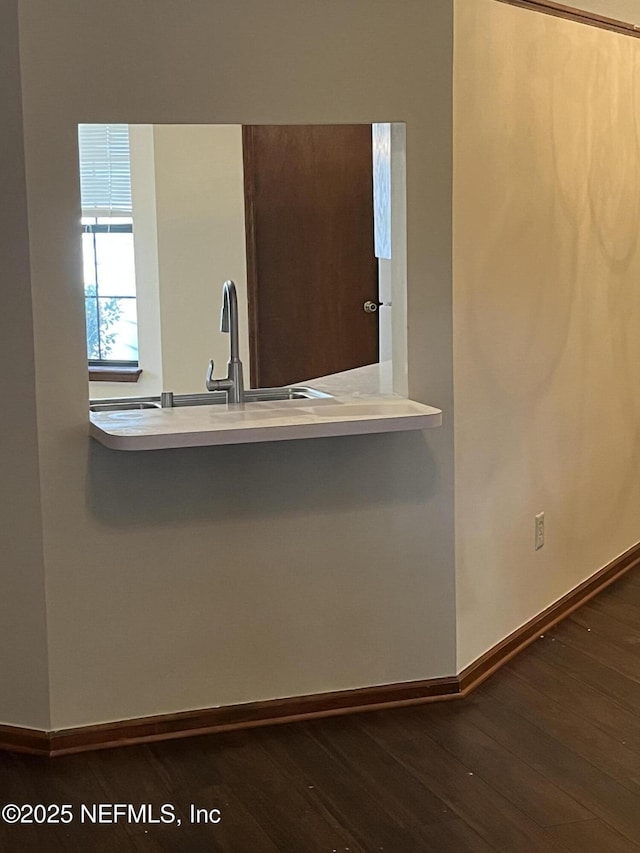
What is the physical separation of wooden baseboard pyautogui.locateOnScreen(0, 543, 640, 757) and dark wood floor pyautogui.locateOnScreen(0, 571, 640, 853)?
4cm

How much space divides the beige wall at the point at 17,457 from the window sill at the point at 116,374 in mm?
2218

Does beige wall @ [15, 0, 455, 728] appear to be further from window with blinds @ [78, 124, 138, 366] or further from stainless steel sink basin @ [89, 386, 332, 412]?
window with blinds @ [78, 124, 138, 366]

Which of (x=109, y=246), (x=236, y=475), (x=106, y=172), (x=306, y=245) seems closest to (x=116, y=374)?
(x=109, y=246)

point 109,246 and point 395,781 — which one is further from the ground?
point 109,246

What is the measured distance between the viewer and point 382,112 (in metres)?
3.04

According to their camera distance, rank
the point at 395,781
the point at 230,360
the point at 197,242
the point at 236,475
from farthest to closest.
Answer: the point at 197,242, the point at 230,360, the point at 236,475, the point at 395,781

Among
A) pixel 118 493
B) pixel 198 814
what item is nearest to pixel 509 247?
pixel 118 493

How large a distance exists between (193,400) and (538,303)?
48.4 inches

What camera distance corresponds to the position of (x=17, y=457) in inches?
116

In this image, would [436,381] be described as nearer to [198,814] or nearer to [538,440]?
[538,440]

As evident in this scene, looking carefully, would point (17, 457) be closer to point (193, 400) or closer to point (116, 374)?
point (193, 400)

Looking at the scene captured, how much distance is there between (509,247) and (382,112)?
686mm

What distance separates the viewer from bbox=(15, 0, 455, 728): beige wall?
9.33 feet

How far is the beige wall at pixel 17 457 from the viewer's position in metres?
2.79
